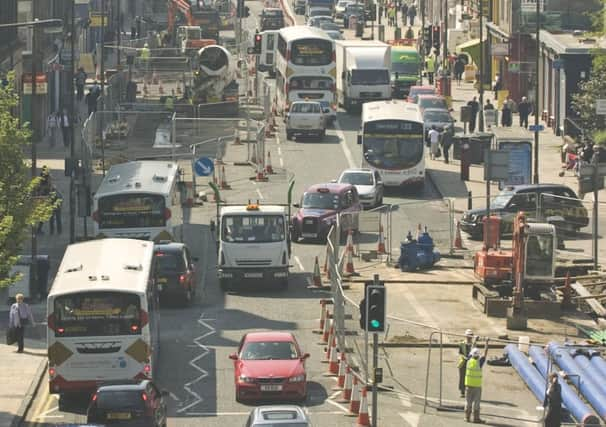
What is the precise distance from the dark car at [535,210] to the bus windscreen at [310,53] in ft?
96.9

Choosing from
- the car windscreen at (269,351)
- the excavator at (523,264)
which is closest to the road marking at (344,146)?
the excavator at (523,264)

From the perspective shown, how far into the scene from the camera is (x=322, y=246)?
5866cm

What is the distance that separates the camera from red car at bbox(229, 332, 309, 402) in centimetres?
3819

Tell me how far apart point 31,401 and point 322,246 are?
67.4ft

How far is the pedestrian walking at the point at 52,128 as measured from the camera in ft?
263

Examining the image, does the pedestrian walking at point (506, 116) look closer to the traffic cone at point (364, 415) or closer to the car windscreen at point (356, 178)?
the car windscreen at point (356, 178)

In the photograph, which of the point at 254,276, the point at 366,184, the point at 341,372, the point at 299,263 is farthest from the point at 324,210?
the point at 341,372

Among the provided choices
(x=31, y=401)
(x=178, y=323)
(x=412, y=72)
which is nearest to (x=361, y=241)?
(x=178, y=323)

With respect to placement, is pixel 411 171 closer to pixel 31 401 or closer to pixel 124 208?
pixel 124 208

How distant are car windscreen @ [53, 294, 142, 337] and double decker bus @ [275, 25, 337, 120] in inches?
1994

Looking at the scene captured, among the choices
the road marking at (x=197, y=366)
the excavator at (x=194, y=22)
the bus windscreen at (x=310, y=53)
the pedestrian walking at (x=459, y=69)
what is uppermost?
the excavator at (x=194, y=22)

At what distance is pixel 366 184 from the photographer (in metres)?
65.3

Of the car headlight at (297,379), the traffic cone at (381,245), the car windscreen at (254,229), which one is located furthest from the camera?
the traffic cone at (381,245)

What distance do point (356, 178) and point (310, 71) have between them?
970 inches
